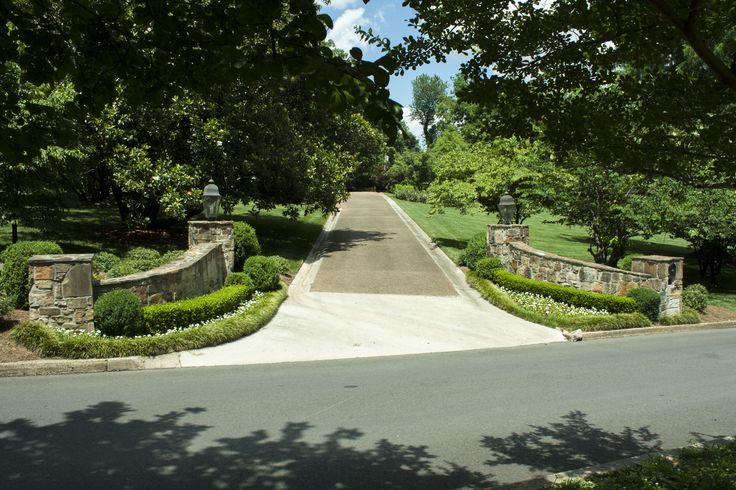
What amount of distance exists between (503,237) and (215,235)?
8.97 m

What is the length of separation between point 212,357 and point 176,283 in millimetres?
2593

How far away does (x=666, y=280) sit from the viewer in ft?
47.6

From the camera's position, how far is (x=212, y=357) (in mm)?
9875

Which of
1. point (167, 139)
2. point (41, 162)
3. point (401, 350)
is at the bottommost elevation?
point (401, 350)

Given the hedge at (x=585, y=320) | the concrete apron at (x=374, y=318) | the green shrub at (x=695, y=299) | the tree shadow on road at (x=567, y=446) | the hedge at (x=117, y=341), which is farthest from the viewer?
the green shrub at (x=695, y=299)

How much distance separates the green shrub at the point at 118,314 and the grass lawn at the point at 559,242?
44.7ft

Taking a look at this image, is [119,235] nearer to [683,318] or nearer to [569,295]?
[569,295]

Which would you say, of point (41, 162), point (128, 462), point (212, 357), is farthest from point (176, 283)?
point (128, 462)

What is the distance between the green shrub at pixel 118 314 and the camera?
9.63 m

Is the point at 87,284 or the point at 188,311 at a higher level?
the point at 87,284

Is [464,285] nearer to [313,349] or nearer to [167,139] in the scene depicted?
[313,349]

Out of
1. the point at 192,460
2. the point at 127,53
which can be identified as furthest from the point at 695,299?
the point at 127,53

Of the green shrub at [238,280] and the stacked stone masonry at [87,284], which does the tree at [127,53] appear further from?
the green shrub at [238,280]

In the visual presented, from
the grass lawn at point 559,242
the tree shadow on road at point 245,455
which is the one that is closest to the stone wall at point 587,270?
the grass lawn at point 559,242
